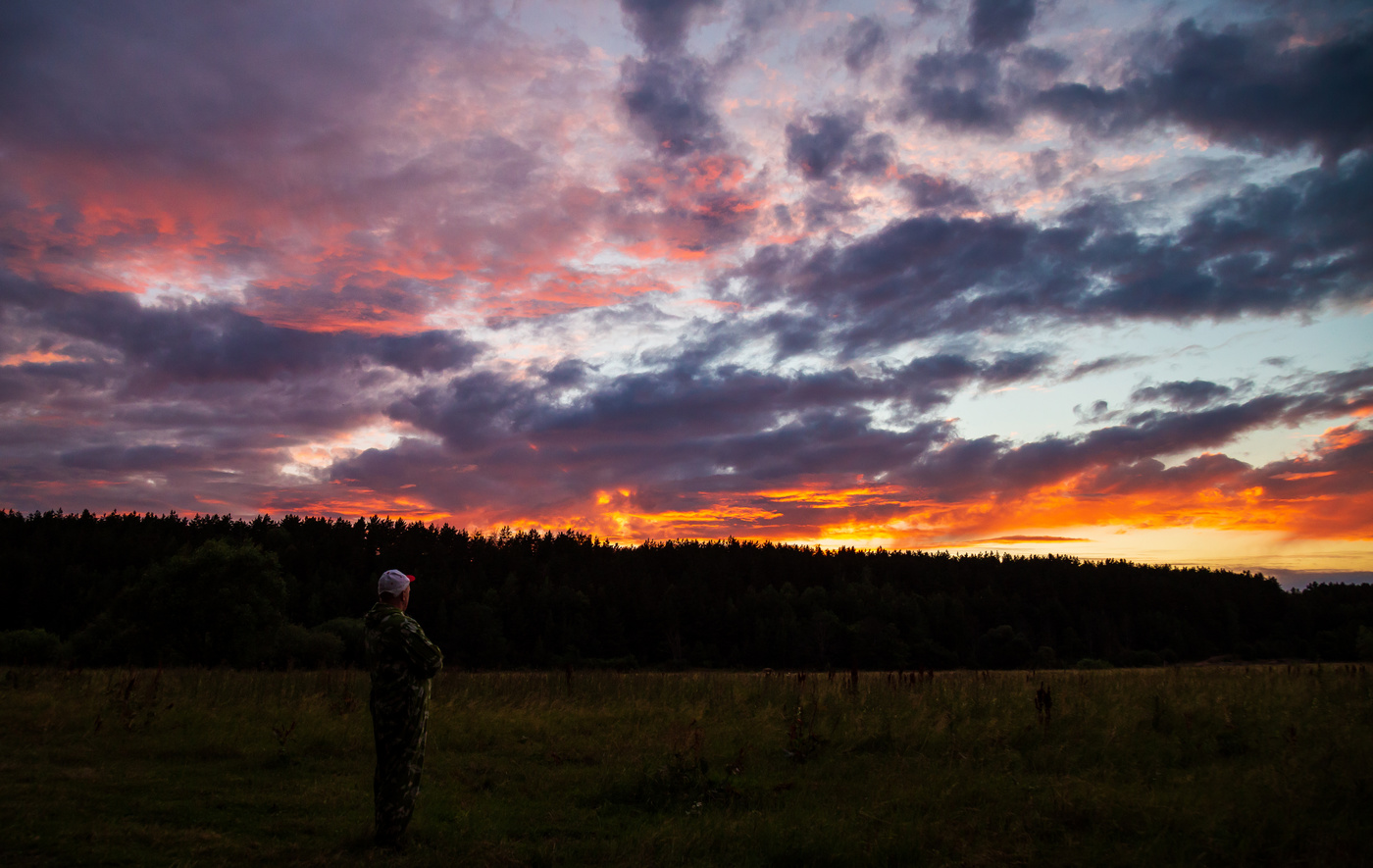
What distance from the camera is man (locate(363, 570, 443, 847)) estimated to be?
21.1 feet

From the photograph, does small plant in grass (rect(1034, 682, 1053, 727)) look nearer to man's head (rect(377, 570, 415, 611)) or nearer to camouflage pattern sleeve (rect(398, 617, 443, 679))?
camouflage pattern sleeve (rect(398, 617, 443, 679))

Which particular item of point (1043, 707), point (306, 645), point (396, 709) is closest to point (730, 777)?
point (396, 709)

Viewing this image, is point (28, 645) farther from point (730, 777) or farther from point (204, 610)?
point (730, 777)

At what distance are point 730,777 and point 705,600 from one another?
8811 centimetres

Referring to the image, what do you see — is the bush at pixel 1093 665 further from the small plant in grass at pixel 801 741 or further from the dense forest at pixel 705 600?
the small plant in grass at pixel 801 741

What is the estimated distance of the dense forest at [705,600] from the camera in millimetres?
78125

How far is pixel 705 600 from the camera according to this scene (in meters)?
94.8

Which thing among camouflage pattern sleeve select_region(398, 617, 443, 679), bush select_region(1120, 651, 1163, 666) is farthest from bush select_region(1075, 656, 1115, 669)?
camouflage pattern sleeve select_region(398, 617, 443, 679)

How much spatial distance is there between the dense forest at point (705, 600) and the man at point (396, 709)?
172ft

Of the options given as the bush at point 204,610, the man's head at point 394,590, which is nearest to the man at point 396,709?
the man's head at point 394,590

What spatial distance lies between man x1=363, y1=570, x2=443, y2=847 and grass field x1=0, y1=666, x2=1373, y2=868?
36 cm

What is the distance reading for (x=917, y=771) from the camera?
30.0 ft

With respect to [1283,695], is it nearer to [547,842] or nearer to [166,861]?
[547,842]

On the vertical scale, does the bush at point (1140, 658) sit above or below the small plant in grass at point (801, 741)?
below
